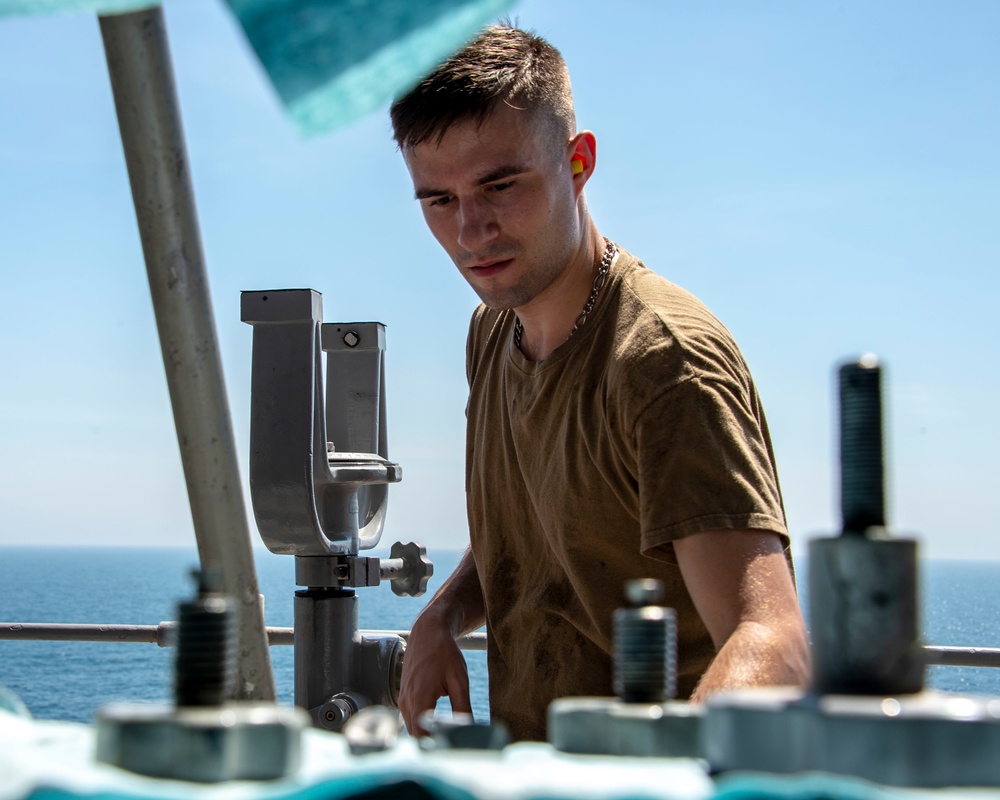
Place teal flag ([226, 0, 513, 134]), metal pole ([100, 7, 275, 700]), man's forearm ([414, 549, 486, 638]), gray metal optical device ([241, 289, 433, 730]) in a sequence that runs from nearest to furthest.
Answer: teal flag ([226, 0, 513, 134]), metal pole ([100, 7, 275, 700]), man's forearm ([414, 549, 486, 638]), gray metal optical device ([241, 289, 433, 730])

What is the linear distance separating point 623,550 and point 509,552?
326 millimetres

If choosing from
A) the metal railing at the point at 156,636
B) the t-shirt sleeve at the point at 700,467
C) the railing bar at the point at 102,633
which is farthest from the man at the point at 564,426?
the railing bar at the point at 102,633

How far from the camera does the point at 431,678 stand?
5.87 ft

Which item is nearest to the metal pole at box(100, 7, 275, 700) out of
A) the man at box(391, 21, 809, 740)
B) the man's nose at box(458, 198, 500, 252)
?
the man at box(391, 21, 809, 740)

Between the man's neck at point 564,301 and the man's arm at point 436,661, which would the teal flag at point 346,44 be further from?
the man's arm at point 436,661

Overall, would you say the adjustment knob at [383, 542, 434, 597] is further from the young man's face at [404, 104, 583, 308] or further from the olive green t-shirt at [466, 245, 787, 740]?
the young man's face at [404, 104, 583, 308]

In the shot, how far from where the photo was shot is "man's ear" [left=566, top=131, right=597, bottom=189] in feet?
6.03

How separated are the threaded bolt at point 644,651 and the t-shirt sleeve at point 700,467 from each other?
777 millimetres

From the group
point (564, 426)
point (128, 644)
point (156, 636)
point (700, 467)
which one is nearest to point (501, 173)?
point (564, 426)

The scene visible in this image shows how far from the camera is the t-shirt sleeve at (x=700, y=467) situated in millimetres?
1279

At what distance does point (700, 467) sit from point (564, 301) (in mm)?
526

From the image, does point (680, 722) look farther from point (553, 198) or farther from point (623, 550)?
point (553, 198)

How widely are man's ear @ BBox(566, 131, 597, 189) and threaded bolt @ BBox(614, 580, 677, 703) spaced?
140 cm

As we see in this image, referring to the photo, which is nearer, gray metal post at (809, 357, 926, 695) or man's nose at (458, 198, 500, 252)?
gray metal post at (809, 357, 926, 695)
